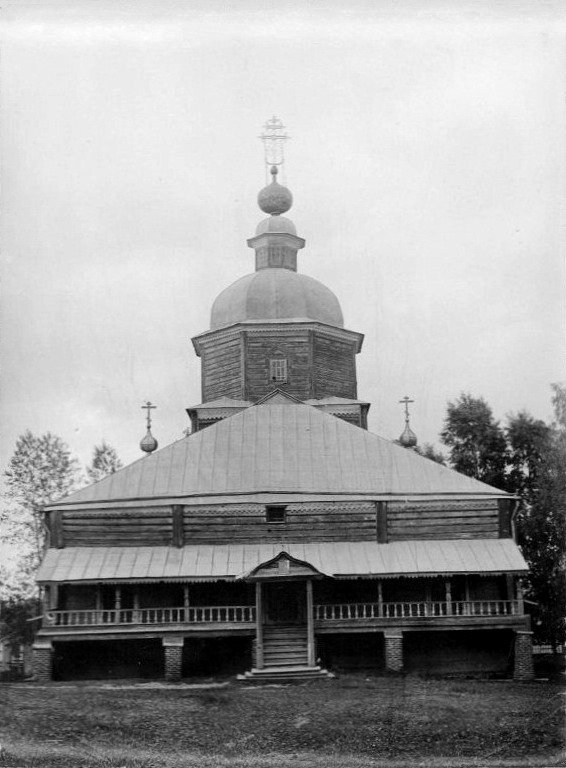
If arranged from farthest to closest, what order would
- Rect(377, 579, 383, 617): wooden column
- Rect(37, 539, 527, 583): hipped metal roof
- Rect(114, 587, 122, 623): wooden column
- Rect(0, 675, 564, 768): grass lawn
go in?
Rect(37, 539, 527, 583): hipped metal roof, Rect(377, 579, 383, 617): wooden column, Rect(114, 587, 122, 623): wooden column, Rect(0, 675, 564, 768): grass lawn

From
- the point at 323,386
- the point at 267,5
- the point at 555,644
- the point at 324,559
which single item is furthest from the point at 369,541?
the point at 267,5

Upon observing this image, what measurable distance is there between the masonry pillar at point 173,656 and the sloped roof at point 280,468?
14.7 ft

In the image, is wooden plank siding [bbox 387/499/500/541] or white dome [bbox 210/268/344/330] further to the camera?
white dome [bbox 210/268/344/330]

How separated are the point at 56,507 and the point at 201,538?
4337mm

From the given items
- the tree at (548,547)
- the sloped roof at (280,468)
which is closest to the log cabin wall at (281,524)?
the sloped roof at (280,468)

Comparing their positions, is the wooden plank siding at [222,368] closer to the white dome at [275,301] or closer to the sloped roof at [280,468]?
the white dome at [275,301]

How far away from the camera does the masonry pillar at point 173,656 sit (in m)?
27.6

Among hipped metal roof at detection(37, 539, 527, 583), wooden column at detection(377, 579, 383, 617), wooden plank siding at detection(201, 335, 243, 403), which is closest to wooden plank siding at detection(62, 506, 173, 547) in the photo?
hipped metal roof at detection(37, 539, 527, 583)

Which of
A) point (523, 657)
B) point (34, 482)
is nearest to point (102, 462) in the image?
point (34, 482)

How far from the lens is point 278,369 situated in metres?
38.6

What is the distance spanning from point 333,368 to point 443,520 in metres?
Result: 10.5

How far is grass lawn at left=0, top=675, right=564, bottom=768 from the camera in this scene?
18.1 meters

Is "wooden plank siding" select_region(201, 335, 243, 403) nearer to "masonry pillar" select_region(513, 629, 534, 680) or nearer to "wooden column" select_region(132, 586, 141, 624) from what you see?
"wooden column" select_region(132, 586, 141, 624)

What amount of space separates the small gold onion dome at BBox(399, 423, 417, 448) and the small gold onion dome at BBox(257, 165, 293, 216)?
35.2 feet
